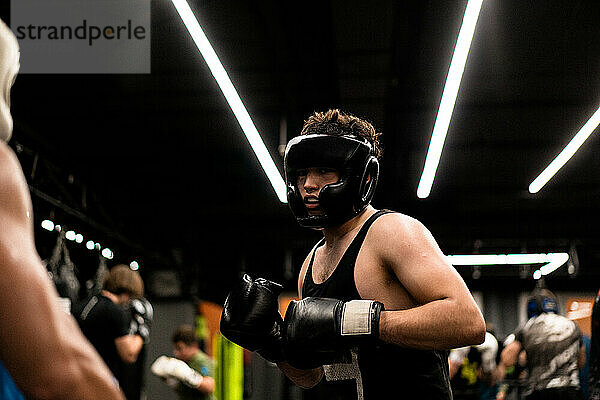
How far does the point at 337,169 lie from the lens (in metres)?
2.28

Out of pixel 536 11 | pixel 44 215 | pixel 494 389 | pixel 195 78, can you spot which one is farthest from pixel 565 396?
pixel 44 215

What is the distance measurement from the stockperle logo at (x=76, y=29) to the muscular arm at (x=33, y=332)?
475cm

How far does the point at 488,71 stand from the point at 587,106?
5.18ft

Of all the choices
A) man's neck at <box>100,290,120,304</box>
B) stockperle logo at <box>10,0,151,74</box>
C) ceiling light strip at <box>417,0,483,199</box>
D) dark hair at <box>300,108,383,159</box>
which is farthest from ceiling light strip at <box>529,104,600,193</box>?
dark hair at <box>300,108,383,159</box>

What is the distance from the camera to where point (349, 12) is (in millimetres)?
6629

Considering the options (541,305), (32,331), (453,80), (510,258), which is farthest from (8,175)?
(510,258)

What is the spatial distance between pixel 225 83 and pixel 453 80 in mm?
1602

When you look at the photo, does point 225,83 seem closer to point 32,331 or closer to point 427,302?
point 427,302

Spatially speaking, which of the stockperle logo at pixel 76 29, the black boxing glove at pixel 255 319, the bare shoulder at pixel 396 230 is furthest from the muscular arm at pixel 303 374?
the stockperle logo at pixel 76 29

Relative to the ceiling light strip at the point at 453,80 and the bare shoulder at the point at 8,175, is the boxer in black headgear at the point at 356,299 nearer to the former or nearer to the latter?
the bare shoulder at the point at 8,175

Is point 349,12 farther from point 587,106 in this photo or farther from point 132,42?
point 587,106

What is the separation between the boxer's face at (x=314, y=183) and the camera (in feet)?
7.41

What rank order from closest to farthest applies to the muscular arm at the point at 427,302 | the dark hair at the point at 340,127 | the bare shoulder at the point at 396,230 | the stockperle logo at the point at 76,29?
the muscular arm at the point at 427,302 < the bare shoulder at the point at 396,230 < the dark hair at the point at 340,127 < the stockperle logo at the point at 76,29

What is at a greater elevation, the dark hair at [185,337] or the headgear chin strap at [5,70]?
the headgear chin strap at [5,70]
